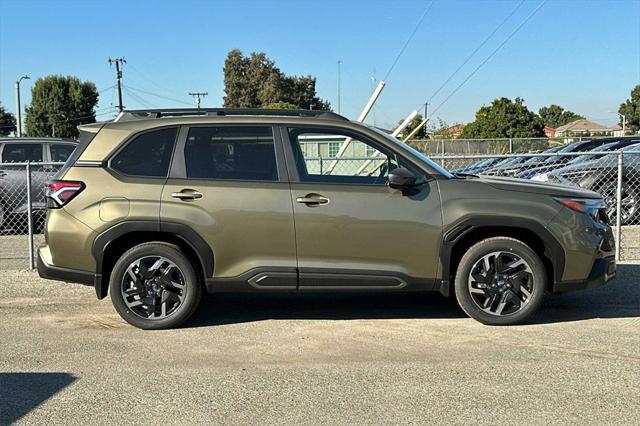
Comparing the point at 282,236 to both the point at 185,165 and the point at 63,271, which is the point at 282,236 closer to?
the point at 185,165

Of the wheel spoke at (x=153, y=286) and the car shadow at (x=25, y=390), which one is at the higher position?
the wheel spoke at (x=153, y=286)

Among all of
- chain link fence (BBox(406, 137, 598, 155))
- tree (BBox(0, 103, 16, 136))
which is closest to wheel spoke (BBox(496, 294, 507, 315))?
chain link fence (BBox(406, 137, 598, 155))

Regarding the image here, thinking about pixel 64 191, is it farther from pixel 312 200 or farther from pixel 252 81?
pixel 252 81

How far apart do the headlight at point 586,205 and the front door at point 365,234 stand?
3.77 ft

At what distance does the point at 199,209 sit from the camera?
206 inches

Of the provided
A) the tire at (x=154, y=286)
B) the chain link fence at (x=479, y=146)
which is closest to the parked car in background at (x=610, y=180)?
the tire at (x=154, y=286)

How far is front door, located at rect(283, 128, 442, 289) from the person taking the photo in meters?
5.21

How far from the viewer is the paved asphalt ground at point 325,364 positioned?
147 inches

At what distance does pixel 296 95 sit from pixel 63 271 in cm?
6888

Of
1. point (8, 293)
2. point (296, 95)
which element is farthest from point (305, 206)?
point (296, 95)

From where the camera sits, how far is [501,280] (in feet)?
17.5

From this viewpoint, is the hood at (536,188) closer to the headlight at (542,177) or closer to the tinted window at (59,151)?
the headlight at (542,177)

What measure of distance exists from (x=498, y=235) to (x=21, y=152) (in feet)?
30.3

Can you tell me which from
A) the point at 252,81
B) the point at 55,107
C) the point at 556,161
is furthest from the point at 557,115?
the point at 556,161
